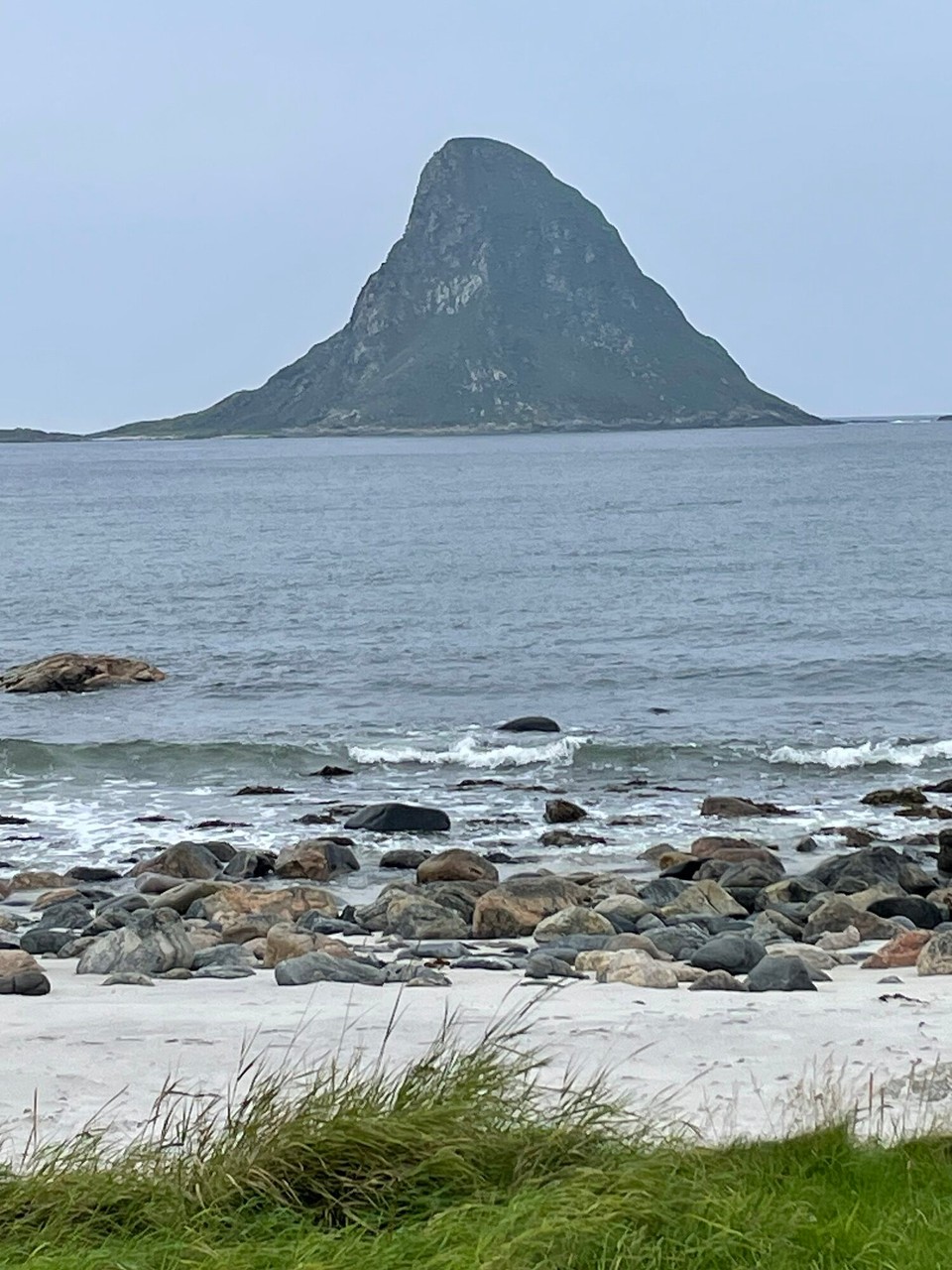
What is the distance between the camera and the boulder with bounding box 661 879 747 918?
14.8m

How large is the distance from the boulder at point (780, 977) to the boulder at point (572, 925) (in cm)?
261

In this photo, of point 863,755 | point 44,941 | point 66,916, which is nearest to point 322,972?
point 44,941

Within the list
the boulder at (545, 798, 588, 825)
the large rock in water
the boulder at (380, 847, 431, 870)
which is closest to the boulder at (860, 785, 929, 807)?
the boulder at (545, 798, 588, 825)

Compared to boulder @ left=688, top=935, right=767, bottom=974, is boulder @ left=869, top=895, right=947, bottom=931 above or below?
below

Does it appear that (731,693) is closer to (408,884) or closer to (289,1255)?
(408,884)

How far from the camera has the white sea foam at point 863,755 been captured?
24.1m

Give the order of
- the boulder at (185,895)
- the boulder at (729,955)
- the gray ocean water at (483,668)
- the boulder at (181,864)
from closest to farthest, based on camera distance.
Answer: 1. the boulder at (729,955)
2. the boulder at (185,895)
3. the boulder at (181,864)
4. the gray ocean water at (483,668)

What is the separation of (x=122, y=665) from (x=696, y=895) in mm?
21323

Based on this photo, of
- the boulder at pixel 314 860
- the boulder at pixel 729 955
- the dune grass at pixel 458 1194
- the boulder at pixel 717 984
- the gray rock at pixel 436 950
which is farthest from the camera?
the boulder at pixel 314 860

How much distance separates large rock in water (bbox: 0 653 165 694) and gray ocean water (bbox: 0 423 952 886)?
857 millimetres

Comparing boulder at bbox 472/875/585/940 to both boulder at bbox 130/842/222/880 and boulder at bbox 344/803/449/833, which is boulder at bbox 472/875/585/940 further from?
boulder at bbox 344/803/449/833

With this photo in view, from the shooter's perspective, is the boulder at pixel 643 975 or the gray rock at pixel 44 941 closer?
the boulder at pixel 643 975

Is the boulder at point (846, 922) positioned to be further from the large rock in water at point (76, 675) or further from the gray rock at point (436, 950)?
the large rock in water at point (76, 675)

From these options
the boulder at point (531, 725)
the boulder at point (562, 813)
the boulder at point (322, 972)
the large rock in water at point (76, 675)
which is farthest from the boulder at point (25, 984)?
the large rock in water at point (76, 675)
